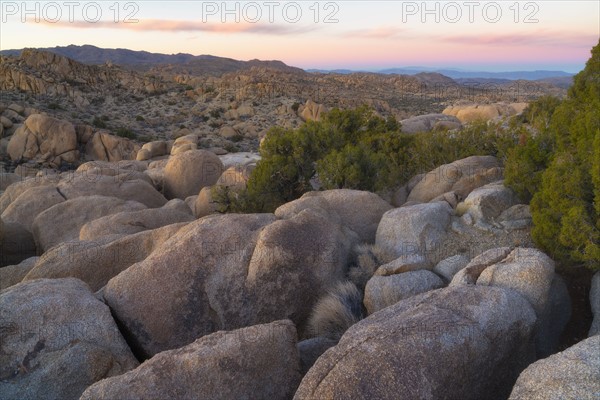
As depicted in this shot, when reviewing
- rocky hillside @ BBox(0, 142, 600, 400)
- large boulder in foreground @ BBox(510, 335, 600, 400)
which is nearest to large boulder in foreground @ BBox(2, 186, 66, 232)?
rocky hillside @ BBox(0, 142, 600, 400)

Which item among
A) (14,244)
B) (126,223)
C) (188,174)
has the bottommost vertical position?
(14,244)

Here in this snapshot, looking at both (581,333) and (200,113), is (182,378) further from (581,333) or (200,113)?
(200,113)

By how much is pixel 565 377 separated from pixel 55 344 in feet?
21.6

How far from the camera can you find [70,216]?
15.4m

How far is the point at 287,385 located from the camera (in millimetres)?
6156

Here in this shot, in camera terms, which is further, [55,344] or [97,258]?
[97,258]

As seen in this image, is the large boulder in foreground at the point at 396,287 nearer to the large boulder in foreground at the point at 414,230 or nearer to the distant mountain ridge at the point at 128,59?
the large boulder in foreground at the point at 414,230

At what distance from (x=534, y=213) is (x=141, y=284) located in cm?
712

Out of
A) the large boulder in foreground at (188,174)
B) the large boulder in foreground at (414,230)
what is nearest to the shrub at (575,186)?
the large boulder in foreground at (414,230)

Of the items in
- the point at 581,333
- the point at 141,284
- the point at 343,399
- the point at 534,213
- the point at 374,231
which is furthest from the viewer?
the point at 374,231

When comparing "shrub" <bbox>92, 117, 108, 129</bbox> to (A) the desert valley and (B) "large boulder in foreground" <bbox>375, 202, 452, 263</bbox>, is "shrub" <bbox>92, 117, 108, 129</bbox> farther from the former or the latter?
(B) "large boulder in foreground" <bbox>375, 202, 452, 263</bbox>

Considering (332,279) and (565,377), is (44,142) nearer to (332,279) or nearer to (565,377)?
(332,279)

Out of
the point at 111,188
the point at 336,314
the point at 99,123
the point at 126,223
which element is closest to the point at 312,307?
the point at 336,314

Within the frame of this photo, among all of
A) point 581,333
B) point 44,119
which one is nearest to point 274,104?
point 44,119
